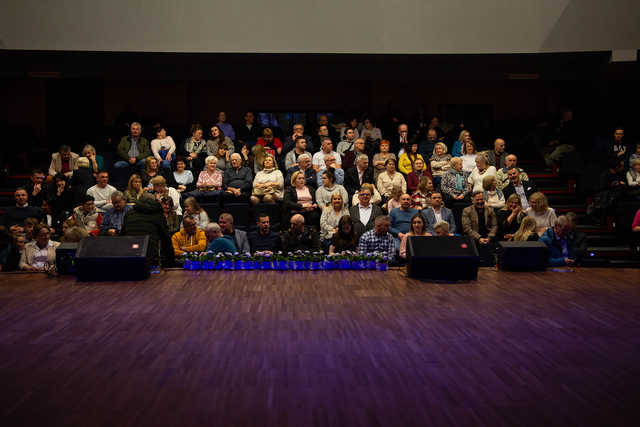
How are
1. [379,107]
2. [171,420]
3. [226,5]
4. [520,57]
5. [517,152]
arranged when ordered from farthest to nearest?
[379,107], [517,152], [520,57], [226,5], [171,420]

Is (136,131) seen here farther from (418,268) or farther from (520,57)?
(520,57)

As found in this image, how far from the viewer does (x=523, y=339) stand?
4.14m

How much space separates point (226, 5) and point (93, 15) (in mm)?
1854

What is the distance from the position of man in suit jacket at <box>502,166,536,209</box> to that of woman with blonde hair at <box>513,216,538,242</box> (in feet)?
4.56

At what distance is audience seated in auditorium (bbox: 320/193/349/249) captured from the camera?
25.5 ft

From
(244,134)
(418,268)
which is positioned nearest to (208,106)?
(244,134)

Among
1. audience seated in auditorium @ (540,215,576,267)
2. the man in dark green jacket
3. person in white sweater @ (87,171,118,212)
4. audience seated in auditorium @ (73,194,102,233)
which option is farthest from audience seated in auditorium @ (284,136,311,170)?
audience seated in auditorium @ (540,215,576,267)

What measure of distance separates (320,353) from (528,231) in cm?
413

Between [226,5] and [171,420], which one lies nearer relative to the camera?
[171,420]

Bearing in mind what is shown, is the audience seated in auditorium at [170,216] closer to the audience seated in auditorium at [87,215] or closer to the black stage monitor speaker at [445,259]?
the audience seated in auditorium at [87,215]

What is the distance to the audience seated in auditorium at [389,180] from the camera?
8.63m

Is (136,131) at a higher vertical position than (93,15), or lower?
lower

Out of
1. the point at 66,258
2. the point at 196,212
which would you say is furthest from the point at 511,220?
the point at 66,258

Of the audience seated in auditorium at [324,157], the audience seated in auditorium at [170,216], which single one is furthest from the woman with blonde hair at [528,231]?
the audience seated in auditorium at [170,216]
